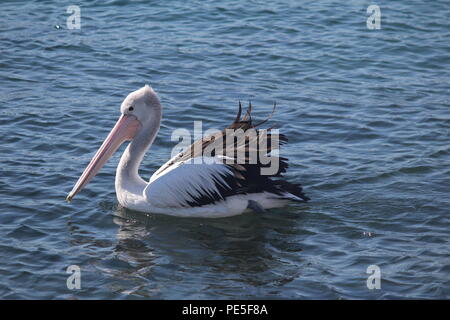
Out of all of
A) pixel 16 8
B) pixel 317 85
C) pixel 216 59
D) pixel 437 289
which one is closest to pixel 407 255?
pixel 437 289

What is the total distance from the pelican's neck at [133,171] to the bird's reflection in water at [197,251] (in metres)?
0.18

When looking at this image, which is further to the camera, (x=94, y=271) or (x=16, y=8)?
(x=16, y=8)

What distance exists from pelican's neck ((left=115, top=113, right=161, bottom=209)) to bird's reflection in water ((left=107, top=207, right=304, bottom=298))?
0.60ft

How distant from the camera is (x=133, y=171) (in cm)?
776

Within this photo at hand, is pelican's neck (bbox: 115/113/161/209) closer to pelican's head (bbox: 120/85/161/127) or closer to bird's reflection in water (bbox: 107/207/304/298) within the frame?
pelican's head (bbox: 120/85/161/127)

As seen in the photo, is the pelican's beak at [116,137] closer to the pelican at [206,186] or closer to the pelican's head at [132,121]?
the pelican's head at [132,121]

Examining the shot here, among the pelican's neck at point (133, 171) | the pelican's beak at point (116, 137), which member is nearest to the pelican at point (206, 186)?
the pelican's neck at point (133, 171)

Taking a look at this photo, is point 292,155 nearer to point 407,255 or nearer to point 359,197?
point 359,197

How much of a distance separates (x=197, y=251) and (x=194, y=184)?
0.77 m

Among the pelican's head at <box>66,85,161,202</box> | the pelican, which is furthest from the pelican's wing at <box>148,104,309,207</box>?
the pelican's head at <box>66,85,161,202</box>

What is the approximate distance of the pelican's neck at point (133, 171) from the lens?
25.1 feet

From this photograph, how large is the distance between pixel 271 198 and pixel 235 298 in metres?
1.55

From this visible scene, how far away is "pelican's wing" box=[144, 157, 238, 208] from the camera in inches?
297

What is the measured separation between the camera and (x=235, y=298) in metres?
6.27
